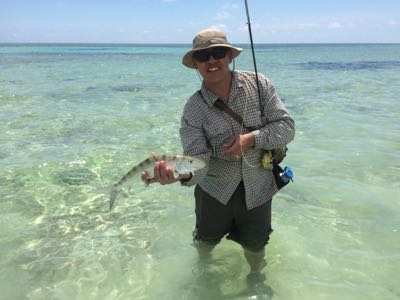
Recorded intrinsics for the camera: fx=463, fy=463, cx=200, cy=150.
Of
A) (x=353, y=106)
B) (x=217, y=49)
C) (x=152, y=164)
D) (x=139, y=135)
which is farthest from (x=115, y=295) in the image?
(x=353, y=106)

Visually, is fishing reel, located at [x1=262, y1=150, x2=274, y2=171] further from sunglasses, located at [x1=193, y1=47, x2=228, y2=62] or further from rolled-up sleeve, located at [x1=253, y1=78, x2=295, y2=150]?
sunglasses, located at [x1=193, y1=47, x2=228, y2=62]

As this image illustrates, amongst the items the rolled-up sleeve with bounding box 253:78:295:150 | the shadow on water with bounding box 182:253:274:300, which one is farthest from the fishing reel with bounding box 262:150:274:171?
the shadow on water with bounding box 182:253:274:300

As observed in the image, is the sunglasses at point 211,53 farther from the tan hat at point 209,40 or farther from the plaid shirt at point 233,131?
the plaid shirt at point 233,131

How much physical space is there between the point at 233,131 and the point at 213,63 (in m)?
0.61

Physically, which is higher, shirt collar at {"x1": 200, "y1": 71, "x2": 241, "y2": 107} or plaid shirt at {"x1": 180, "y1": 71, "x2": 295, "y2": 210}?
shirt collar at {"x1": 200, "y1": 71, "x2": 241, "y2": 107}

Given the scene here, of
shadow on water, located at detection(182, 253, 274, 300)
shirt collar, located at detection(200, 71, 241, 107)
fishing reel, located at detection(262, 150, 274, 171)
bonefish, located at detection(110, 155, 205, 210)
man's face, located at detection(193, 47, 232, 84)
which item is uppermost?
man's face, located at detection(193, 47, 232, 84)

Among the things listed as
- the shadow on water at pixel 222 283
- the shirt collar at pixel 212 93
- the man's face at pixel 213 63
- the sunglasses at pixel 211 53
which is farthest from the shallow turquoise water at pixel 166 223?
the sunglasses at pixel 211 53

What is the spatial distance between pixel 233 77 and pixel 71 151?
686 centimetres

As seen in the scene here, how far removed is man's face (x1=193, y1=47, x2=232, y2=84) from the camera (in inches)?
151

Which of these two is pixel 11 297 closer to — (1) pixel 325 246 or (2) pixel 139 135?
(1) pixel 325 246

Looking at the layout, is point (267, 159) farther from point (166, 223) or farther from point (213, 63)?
point (166, 223)

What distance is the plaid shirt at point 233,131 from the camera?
13.0ft

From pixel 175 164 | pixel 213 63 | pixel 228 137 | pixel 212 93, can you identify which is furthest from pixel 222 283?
pixel 213 63

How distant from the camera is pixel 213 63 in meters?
3.87
